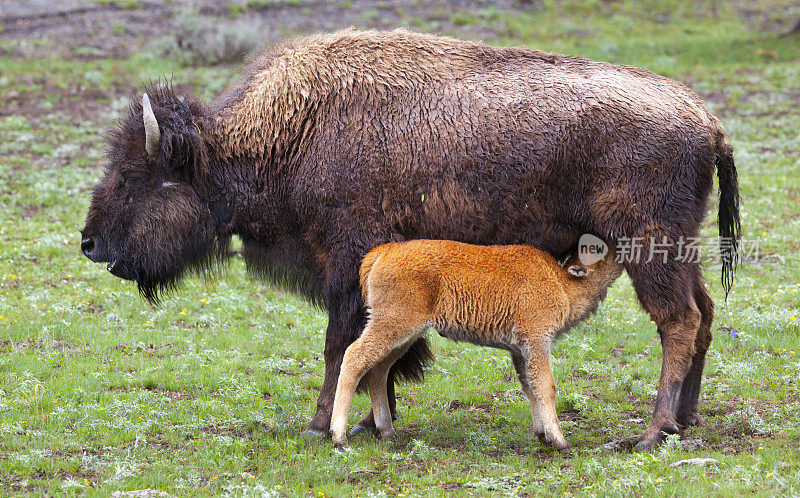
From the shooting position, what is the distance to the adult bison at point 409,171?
6.73 metres

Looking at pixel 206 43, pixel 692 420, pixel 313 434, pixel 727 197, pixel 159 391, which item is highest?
pixel 727 197

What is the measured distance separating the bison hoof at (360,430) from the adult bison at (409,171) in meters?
0.02

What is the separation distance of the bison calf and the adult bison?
0.37 metres

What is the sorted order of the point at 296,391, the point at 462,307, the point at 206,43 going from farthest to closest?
1. the point at 206,43
2. the point at 296,391
3. the point at 462,307

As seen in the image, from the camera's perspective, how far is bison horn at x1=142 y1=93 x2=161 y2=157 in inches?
283

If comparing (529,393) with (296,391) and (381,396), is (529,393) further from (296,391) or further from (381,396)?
(296,391)

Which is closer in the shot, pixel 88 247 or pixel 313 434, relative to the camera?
pixel 313 434

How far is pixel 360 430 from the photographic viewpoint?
7340mm

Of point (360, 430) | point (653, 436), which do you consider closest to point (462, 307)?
point (360, 430)

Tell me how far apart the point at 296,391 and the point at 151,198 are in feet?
7.10

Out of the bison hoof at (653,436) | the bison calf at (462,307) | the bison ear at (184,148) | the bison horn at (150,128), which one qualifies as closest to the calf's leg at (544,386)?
the bison calf at (462,307)

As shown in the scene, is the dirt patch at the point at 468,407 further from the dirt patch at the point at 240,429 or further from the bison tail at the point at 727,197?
Result: the bison tail at the point at 727,197

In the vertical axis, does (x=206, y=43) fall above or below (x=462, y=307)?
below

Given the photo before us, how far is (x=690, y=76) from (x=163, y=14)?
15109 mm
